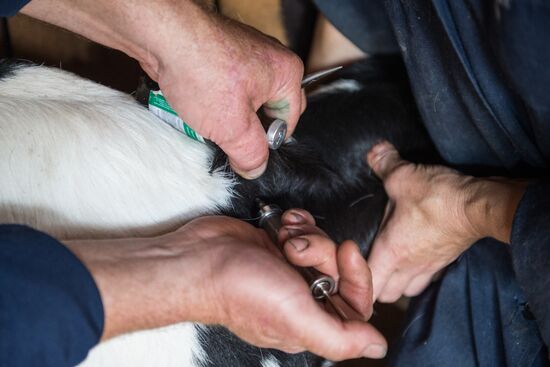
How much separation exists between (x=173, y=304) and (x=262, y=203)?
17 centimetres

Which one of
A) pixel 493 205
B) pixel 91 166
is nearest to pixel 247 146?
pixel 91 166

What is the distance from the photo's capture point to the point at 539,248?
620 millimetres

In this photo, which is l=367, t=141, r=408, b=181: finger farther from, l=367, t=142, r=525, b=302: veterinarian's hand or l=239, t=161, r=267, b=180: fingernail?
l=239, t=161, r=267, b=180: fingernail

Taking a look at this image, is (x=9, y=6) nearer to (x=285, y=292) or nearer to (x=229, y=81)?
(x=229, y=81)

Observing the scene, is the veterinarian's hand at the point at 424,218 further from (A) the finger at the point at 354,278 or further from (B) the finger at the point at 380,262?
(A) the finger at the point at 354,278

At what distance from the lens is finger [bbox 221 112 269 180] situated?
672 mm

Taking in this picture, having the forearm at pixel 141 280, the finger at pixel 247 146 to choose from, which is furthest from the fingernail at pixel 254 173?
the forearm at pixel 141 280

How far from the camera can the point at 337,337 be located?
1.94 feet

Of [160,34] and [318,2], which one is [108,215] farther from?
[318,2]

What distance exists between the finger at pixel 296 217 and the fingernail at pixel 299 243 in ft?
0.15

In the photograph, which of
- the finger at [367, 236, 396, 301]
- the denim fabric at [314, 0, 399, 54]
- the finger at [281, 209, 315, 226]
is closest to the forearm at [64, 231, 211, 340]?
the finger at [281, 209, 315, 226]

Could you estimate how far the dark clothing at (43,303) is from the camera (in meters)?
0.50

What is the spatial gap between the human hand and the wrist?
21cm

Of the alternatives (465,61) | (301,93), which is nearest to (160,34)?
(301,93)
